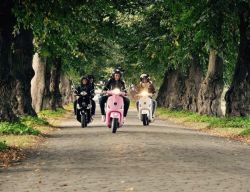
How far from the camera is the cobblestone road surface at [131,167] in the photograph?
10.2 m

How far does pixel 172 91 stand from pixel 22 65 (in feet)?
89.8

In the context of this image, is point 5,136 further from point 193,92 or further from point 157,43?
point 193,92

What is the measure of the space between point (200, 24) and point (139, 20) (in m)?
17.0

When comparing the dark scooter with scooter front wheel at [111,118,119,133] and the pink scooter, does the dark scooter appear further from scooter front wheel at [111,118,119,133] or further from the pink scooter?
scooter front wheel at [111,118,119,133]

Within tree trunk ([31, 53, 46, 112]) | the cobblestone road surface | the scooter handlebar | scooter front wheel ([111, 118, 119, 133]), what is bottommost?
the cobblestone road surface

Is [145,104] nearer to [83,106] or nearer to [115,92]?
[83,106]

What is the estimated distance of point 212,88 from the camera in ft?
121

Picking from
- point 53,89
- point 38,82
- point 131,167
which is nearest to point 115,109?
point 131,167

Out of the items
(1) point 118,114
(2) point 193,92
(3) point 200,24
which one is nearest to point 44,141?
(1) point 118,114

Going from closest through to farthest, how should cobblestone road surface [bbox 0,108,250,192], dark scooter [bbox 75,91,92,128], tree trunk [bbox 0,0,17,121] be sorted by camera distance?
cobblestone road surface [bbox 0,108,250,192], tree trunk [bbox 0,0,17,121], dark scooter [bbox 75,91,92,128]

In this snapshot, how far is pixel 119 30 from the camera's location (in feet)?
133

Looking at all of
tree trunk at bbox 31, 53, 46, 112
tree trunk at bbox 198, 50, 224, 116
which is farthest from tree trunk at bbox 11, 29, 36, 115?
tree trunk at bbox 198, 50, 224, 116

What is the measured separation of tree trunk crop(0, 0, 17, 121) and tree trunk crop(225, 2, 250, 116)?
33.9 feet

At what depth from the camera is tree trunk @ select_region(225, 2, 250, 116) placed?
28.6 m
